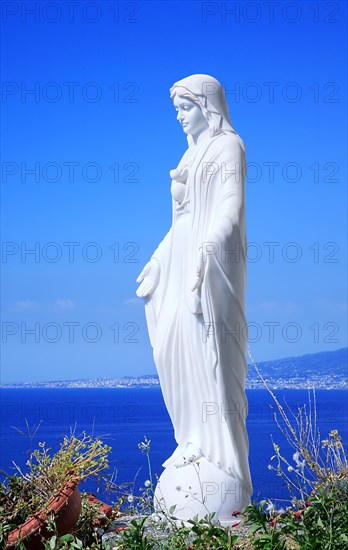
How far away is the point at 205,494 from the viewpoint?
573 cm

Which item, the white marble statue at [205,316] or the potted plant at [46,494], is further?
the white marble statue at [205,316]

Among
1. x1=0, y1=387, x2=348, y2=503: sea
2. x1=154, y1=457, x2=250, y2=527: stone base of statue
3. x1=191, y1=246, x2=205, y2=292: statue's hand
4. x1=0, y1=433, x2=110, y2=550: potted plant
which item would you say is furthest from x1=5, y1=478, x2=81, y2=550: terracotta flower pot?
x1=191, y1=246, x2=205, y2=292: statue's hand

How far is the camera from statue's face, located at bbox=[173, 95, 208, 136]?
245 inches

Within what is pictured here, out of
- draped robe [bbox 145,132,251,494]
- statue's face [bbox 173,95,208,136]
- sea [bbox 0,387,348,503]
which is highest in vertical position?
statue's face [bbox 173,95,208,136]

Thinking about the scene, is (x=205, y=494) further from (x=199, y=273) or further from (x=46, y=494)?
(x=199, y=273)

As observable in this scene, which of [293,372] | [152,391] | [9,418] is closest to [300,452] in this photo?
[293,372]

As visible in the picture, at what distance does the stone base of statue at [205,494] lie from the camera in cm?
573

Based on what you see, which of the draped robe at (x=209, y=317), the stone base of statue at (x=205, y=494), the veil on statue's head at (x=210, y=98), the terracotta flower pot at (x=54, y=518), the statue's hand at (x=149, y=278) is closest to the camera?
the terracotta flower pot at (x=54, y=518)

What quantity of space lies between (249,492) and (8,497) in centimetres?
158

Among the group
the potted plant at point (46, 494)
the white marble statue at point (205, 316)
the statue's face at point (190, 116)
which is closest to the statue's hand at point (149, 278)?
the white marble statue at point (205, 316)

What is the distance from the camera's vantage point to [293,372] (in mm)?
22344

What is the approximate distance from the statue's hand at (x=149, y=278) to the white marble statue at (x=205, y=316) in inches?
1.7

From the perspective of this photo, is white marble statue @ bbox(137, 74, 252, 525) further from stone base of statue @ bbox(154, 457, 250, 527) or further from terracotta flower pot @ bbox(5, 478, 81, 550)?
terracotta flower pot @ bbox(5, 478, 81, 550)

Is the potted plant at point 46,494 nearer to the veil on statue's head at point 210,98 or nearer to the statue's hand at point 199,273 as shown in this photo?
the statue's hand at point 199,273
